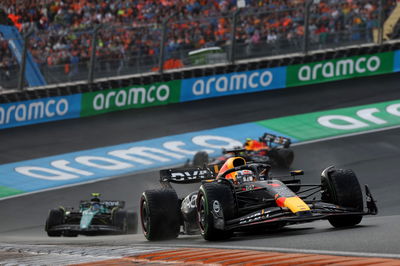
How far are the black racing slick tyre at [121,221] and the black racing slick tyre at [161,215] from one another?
5.22 m

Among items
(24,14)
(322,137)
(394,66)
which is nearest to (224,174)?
(322,137)

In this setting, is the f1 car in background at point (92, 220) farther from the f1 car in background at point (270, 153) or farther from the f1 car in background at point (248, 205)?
the f1 car in background at point (248, 205)

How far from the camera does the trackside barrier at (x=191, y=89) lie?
26109 millimetres

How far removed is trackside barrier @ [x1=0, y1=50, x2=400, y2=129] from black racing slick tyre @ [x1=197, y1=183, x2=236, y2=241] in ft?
52.6

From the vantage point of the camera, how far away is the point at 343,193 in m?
10.9

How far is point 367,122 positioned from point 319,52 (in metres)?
4.18

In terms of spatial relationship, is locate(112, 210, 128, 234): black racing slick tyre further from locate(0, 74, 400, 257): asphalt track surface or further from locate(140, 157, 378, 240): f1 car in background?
locate(140, 157, 378, 240): f1 car in background

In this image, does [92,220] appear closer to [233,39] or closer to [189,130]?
[189,130]

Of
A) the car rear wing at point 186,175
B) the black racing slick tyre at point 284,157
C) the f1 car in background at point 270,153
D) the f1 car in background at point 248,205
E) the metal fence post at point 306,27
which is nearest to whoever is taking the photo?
the f1 car in background at point 248,205

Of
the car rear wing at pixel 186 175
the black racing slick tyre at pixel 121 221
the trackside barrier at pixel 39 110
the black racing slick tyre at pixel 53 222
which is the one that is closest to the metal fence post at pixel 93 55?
the trackside barrier at pixel 39 110

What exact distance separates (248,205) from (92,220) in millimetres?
6788

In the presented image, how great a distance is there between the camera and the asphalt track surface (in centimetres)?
1903

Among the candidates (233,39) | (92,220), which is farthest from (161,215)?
(233,39)

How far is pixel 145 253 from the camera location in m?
9.38
